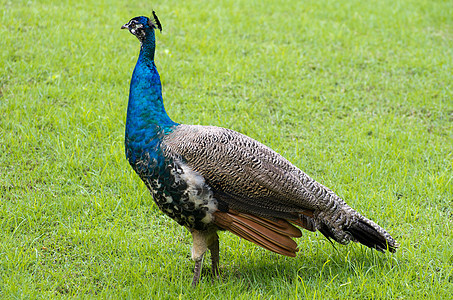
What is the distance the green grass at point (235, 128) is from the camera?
4117mm

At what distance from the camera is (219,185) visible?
3814mm

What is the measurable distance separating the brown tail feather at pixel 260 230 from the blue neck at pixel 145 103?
807 mm

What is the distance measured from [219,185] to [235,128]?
2532 millimetres

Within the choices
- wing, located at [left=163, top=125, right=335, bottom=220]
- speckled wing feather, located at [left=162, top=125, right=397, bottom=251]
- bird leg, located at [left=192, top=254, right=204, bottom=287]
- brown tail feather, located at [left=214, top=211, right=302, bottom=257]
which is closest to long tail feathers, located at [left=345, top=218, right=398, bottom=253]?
speckled wing feather, located at [left=162, top=125, right=397, bottom=251]

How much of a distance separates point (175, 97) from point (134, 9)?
9.44 feet

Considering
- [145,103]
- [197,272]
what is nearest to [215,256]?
[197,272]

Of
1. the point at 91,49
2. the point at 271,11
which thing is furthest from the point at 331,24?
the point at 91,49

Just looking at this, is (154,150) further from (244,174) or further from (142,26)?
(142,26)

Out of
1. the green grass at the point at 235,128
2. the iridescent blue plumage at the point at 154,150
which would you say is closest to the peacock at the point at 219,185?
the iridescent blue plumage at the point at 154,150

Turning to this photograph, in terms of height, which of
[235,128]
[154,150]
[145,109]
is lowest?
[235,128]

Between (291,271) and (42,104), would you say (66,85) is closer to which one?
(42,104)

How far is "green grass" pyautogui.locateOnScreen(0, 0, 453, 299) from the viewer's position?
4.12 metres

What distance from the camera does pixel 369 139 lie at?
20.5 feet

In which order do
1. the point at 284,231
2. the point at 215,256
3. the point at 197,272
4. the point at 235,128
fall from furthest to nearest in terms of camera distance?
the point at 235,128 < the point at 215,256 < the point at 197,272 < the point at 284,231
